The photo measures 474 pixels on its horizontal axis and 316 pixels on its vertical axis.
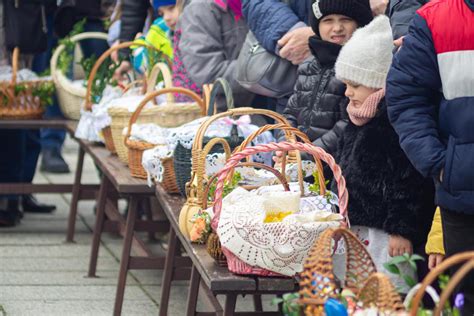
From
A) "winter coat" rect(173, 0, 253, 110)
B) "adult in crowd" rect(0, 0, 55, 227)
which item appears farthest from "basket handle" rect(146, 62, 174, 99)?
"adult in crowd" rect(0, 0, 55, 227)

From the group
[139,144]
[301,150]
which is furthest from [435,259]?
[139,144]

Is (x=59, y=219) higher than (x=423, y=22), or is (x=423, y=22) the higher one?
(x=423, y=22)

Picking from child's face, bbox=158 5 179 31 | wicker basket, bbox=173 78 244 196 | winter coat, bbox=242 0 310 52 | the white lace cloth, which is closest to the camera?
the white lace cloth

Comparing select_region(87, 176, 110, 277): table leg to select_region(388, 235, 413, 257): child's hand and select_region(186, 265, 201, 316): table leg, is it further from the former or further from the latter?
select_region(388, 235, 413, 257): child's hand

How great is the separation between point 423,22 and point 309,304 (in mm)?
1426

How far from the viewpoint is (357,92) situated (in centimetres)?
460

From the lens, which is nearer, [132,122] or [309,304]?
[309,304]

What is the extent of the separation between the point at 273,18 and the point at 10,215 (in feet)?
10.7

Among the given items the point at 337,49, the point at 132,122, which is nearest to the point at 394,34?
the point at 337,49

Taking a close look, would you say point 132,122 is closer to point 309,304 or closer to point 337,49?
point 337,49

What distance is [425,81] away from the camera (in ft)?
13.2

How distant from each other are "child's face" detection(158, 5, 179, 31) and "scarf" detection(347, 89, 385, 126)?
2.91 metres

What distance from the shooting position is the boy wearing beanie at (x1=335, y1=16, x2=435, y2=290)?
4473 millimetres

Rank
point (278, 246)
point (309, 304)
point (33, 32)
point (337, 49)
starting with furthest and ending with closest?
point (33, 32)
point (337, 49)
point (278, 246)
point (309, 304)
